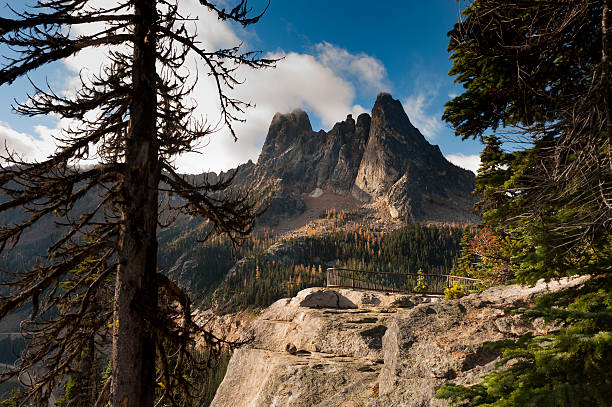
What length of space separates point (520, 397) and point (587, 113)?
382 centimetres

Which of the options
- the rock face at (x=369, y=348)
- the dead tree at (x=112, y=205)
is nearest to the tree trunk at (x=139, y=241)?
the dead tree at (x=112, y=205)

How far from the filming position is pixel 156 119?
4410 mm

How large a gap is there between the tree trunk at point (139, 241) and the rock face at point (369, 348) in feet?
15.1

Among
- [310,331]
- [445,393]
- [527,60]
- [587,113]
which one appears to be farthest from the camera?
[310,331]

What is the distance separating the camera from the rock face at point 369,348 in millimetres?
5941

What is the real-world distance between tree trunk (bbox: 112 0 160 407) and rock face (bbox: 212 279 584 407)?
461 centimetres

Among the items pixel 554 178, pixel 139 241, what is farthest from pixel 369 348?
pixel 139 241

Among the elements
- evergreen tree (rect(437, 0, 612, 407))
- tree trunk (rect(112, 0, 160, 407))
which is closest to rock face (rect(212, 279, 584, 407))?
evergreen tree (rect(437, 0, 612, 407))

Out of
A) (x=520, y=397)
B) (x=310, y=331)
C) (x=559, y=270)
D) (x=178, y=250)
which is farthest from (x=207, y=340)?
(x=178, y=250)

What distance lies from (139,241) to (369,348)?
9.53m

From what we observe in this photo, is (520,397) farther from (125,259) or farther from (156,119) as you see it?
(156,119)

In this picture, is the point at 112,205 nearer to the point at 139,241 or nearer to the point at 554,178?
the point at 139,241

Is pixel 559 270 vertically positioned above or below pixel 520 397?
above

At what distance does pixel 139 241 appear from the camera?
3982 mm
